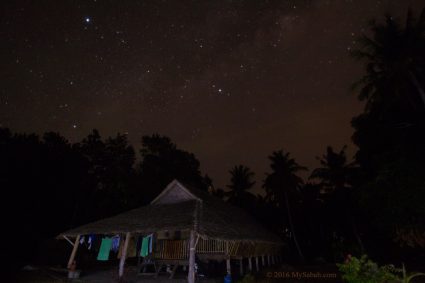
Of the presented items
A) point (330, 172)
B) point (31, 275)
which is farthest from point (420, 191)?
point (31, 275)

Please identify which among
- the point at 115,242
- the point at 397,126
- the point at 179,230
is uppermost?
the point at 397,126

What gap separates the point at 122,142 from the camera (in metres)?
45.3

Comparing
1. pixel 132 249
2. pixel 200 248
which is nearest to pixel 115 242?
pixel 132 249

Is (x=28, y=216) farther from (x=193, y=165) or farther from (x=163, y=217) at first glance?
(x=193, y=165)

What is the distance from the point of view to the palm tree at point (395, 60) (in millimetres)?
22734

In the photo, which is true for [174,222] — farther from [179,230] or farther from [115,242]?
[115,242]

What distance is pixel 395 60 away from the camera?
23328mm

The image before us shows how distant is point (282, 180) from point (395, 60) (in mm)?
24995

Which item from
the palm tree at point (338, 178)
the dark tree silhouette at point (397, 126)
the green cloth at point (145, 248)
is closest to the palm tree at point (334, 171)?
the palm tree at point (338, 178)

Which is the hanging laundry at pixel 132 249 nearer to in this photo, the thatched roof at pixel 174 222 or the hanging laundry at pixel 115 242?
the hanging laundry at pixel 115 242

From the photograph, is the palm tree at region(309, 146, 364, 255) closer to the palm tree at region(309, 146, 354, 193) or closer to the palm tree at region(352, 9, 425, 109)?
the palm tree at region(309, 146, 354, 193)

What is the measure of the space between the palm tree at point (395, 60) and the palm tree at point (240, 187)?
28862 mm

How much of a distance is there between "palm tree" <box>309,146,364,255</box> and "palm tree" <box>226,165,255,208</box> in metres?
12.2

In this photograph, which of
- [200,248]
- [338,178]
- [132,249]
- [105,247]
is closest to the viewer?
[200,248]
